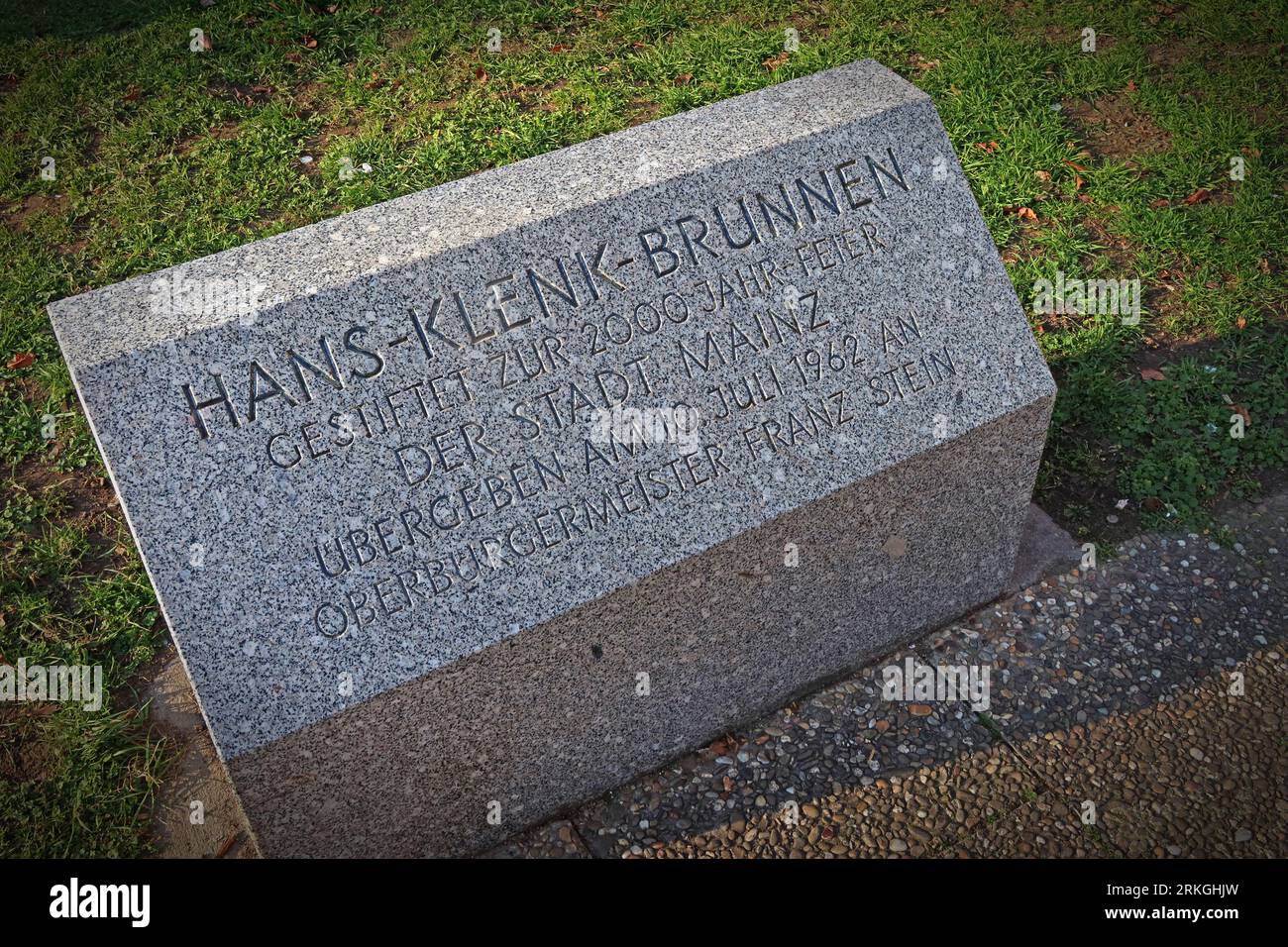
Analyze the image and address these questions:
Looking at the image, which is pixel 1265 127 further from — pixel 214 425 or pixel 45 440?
pixel 45 440

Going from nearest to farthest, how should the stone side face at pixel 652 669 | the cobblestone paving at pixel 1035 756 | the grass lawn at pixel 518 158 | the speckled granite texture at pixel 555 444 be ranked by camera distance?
the speckled granite texture at pixel 555 444 < the stone side face at pixel 652 669 < the cobblestone paving at pixel 1035 756 < the grass lawn at pixel 518 158

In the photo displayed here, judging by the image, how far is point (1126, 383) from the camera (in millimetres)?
4578

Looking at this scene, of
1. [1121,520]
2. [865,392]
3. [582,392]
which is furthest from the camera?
[1121,520]

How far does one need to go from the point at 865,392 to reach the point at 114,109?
4506 mm

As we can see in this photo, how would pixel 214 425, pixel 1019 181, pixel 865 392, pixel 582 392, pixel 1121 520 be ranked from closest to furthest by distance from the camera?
pixel 214 425 < pixel 582 392 < pixel 865 392 < pixel 1121 520 < pixel 1019 181

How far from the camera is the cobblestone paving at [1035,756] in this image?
3.21m

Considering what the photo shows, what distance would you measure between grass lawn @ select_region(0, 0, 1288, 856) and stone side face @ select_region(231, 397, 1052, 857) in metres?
0.78

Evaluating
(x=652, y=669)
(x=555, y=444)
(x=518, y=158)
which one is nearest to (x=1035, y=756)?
(x=652, y=669)

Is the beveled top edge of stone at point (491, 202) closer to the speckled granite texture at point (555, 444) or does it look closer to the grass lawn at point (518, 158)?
the speckled granite texture at point (555, 444)

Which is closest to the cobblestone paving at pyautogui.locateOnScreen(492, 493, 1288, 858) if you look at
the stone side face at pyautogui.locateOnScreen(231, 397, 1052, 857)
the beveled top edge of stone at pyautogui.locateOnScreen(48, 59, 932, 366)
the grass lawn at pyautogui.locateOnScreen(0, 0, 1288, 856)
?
the stone side face at pyautogui.locateOnScreen(231, 397, 1052, 857)

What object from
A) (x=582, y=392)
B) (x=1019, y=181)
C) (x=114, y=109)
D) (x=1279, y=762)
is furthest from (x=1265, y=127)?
(x=114, y=109)

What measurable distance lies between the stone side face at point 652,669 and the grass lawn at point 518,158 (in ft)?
2.56

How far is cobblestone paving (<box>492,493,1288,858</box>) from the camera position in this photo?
3205mm

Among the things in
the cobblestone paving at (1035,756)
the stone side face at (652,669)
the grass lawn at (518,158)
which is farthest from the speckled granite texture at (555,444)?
the grass lawn at (518,158)
